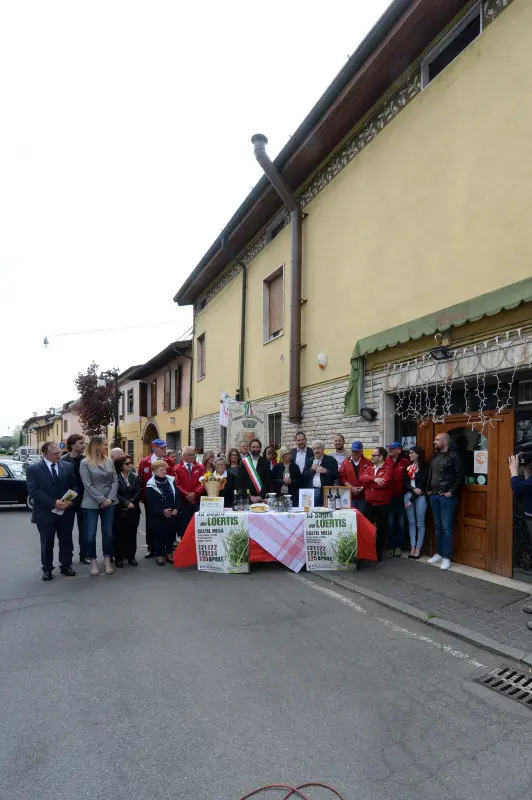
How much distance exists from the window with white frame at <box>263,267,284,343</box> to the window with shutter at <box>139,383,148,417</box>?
1677cm

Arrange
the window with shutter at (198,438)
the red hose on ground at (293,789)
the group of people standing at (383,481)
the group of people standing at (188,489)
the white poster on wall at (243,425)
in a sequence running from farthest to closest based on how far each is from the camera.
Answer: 1. the window with shutter at (198,438)
2. the white poster on wall at (243,425)
3. the group of people standing at (383,481)
4. the group of people standing at (188,489)
5. the red hose on ground at (293,789)

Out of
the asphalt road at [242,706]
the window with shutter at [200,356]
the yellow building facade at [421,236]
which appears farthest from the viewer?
the window with shutter at [200,356]

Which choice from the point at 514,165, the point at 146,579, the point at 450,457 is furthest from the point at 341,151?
the point at 146,579

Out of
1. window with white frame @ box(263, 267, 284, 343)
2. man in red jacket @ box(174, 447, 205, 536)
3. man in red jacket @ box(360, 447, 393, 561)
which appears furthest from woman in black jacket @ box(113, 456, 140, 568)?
window with white frame @ box(263, 267, 284, 343)

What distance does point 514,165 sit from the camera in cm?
650

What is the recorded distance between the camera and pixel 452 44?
7699 millimetres

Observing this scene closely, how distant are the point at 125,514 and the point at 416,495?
417cm

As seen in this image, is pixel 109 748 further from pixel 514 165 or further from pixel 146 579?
pixel 514 165

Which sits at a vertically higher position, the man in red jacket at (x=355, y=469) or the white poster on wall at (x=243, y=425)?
the white poster on wall at (x=243, y=425)

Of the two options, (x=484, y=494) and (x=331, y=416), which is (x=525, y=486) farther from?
(x=331, y=416)

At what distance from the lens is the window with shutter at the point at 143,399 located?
96.1ft

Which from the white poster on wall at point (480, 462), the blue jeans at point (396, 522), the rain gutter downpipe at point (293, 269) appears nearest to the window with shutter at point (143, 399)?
the rain gutter downpipe at point (293, 269)

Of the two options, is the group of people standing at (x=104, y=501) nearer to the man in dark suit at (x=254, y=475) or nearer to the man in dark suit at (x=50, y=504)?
the man in dark suit at (x=50, y=504)

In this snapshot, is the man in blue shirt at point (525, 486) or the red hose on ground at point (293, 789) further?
the man in blue shirt at point (525, 486)
